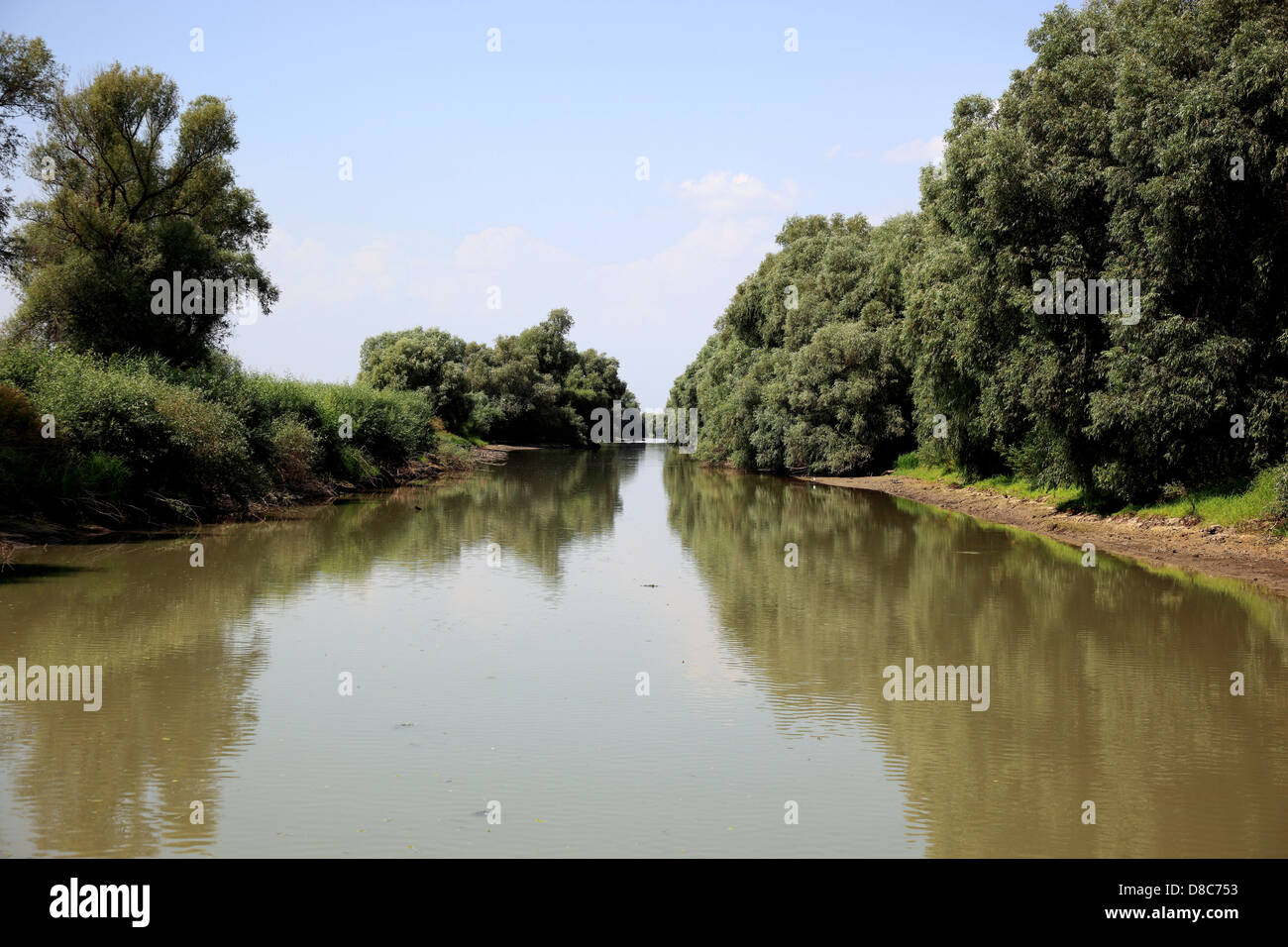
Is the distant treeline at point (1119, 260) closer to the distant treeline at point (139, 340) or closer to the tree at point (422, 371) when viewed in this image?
the distant treeline at point (139, 340)

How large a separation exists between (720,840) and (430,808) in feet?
6.91

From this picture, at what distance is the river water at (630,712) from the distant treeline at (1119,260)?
4.84 metres

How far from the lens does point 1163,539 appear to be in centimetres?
2189

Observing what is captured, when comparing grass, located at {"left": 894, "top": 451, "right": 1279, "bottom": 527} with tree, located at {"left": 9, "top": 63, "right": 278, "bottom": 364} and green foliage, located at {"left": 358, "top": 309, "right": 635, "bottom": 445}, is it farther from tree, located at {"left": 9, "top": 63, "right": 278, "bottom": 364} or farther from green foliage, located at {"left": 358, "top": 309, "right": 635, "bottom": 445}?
green foliage, located at {"left": 358, "top": 309, "right": 635, "bottom": 445}

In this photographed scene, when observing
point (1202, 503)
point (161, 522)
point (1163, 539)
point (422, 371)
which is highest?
point (422, 371)

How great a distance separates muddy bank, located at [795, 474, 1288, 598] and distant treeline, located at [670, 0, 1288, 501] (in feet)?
3.88

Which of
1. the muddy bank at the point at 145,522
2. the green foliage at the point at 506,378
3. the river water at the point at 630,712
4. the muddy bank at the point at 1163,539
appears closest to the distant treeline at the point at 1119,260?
the muddy bank at the point at 1163,539

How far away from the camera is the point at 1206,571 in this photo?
1848 cm

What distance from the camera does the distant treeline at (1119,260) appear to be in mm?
20375

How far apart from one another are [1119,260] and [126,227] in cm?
2744

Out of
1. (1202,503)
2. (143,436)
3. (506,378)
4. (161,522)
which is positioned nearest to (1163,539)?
(1202,503)

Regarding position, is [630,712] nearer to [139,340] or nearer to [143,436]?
[143,436]
